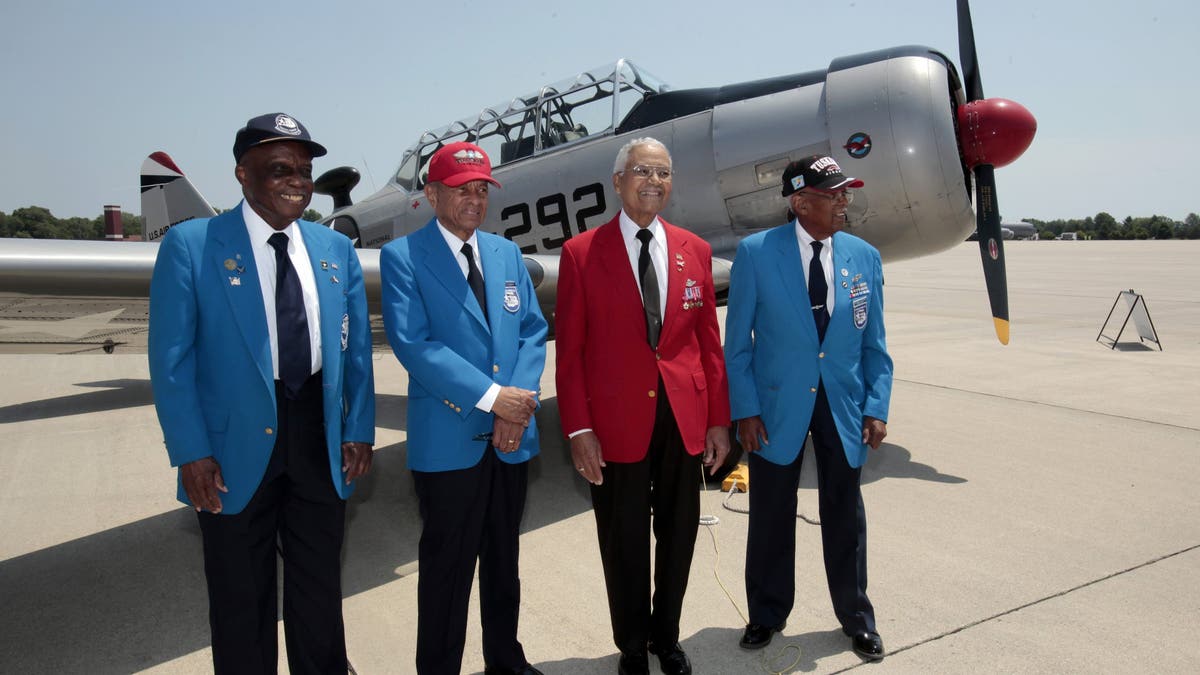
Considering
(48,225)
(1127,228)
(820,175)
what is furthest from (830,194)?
(1127,228)

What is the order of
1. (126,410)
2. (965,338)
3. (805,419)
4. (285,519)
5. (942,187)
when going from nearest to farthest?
(285,519)
(805,419)
(942,187)
(126,410)
(965,338)

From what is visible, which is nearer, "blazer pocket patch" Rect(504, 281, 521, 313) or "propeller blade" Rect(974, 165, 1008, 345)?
"blazer pocket patch" Rect(504, 281, 521, 313)

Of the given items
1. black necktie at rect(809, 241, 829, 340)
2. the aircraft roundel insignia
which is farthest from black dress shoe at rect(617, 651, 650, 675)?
the aircraft roundel insignia

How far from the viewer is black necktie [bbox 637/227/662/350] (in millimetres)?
2479

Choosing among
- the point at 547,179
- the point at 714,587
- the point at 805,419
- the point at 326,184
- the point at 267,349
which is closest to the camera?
the point at 267,349

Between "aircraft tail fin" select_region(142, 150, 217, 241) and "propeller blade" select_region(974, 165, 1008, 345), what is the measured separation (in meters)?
7.24

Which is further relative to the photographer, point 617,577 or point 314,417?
point 617,577

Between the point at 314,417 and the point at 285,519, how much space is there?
0.34m

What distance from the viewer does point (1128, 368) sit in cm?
825

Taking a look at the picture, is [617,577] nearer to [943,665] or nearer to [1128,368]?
[943,665]

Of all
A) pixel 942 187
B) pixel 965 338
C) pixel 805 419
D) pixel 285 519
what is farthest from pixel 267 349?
pixel 965 338

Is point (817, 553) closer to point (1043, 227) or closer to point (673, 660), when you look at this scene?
point (673, 660)

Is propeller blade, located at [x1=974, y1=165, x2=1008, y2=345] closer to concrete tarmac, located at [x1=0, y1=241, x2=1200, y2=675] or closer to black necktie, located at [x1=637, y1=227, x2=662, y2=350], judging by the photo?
concrete tarmac, located at [x1=0, y1=241, x2=1200, y2=675]

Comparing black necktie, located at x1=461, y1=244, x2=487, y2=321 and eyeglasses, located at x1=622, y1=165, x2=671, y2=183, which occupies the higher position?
eyeglasses, located at x1=622, y1=165, x2=671, y2=183
